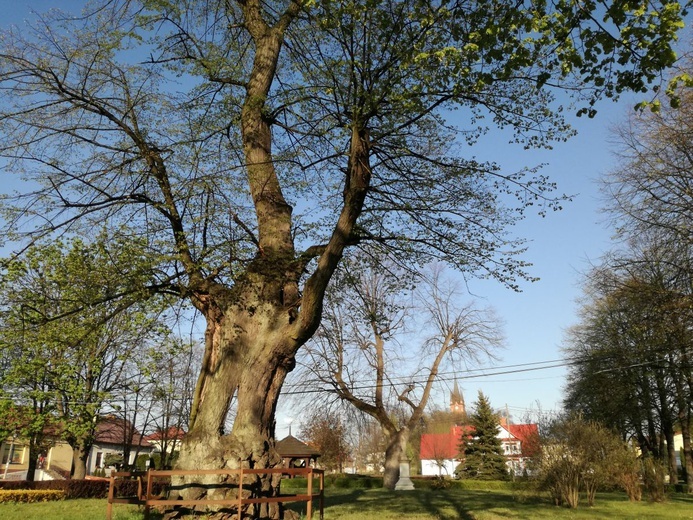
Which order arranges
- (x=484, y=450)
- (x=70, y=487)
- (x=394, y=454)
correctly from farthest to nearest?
(x=484, y=450), (x=394, y=454), (x=70, y=487)

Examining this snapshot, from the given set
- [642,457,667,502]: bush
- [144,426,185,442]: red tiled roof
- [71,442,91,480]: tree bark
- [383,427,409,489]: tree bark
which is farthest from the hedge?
[642,457,667,502]: bush

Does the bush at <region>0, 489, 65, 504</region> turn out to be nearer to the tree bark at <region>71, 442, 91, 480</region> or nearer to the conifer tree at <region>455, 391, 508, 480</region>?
the tree bark at <region>71, 442, 91, 480</region>

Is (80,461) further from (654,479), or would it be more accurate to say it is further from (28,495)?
(654,479)

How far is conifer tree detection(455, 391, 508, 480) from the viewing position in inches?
1778

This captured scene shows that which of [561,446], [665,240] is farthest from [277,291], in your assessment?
[561,446]

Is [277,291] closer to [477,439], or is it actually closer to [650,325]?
[650,325]

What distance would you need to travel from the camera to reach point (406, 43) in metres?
8.52

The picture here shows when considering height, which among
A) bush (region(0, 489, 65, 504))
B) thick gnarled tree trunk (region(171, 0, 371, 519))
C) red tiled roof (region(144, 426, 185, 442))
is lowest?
bush (region(0, 489, 65, 504))

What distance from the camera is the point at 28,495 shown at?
19.6 m

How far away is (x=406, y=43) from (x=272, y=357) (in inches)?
215

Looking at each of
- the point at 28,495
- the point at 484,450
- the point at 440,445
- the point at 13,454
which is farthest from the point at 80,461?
the point at 440,445

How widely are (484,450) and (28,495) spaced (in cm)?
3552

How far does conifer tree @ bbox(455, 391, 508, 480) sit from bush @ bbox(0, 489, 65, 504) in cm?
3338

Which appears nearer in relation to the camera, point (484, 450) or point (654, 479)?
point (654, 479)
